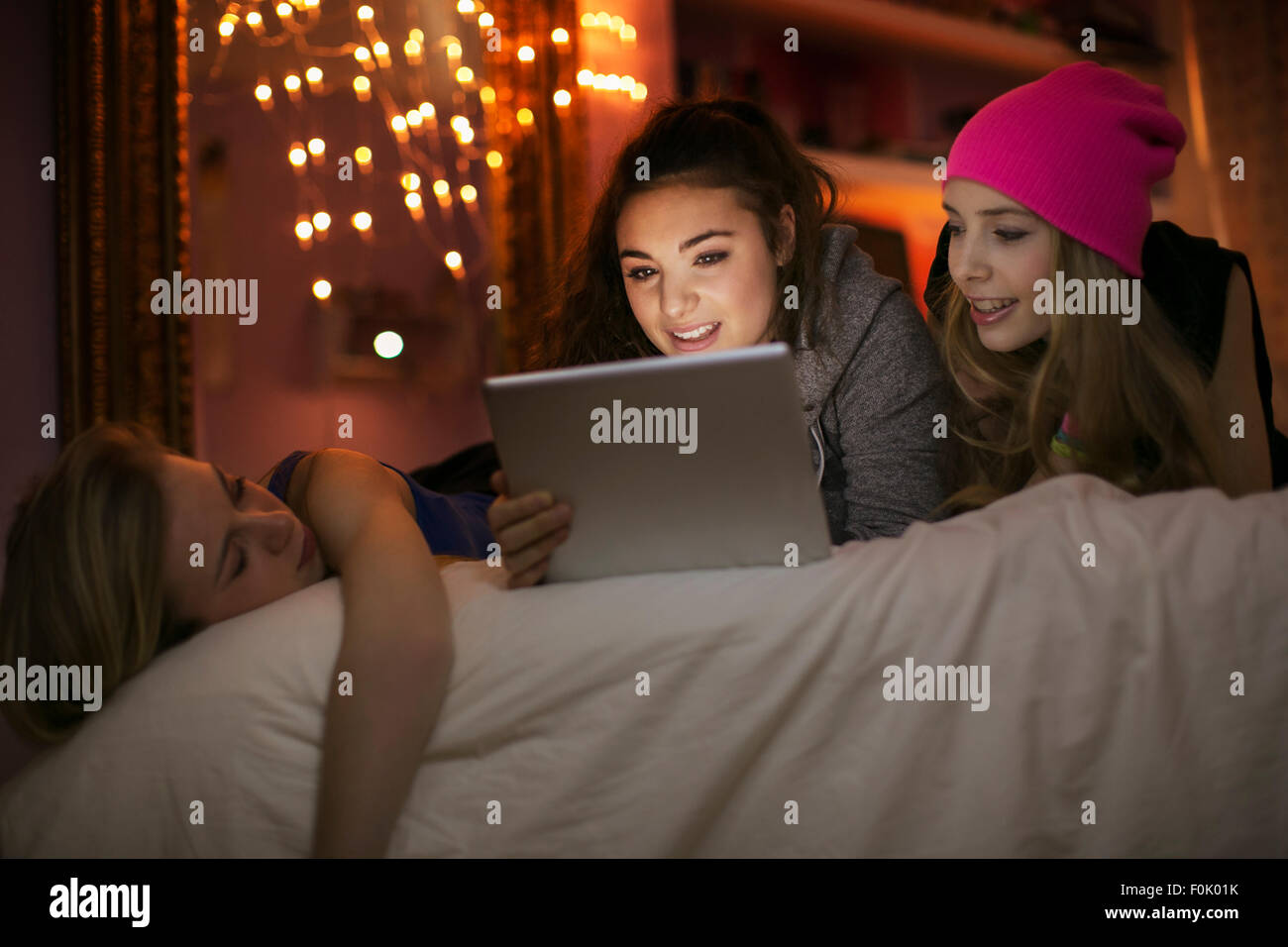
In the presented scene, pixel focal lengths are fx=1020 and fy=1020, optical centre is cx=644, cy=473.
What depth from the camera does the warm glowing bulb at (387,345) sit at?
215cm

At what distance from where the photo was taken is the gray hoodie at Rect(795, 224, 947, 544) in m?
1.17

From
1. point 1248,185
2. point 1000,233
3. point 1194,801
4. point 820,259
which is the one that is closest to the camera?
point 1194,801

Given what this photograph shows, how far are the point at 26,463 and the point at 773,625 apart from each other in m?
1.41

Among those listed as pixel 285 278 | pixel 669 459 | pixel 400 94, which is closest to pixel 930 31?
pixel 400 94

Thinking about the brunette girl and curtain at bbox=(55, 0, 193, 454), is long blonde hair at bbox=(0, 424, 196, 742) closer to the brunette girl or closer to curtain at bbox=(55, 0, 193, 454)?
the brunette girl

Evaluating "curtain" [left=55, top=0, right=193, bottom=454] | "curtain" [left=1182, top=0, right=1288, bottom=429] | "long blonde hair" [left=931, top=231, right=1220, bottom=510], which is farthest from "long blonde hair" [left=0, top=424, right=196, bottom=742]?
"curtain" [left=1182, top=0, right=1288, bottom=429]

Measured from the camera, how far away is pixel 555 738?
785 mm

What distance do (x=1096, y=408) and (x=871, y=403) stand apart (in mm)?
252

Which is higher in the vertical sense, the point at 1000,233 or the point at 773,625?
the point at 1000,233

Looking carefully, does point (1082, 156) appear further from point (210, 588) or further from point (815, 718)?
point (210, 588)

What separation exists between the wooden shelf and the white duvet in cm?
238

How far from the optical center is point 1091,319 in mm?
1104
